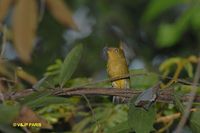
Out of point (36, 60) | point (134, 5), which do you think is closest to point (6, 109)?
point (36, 60)

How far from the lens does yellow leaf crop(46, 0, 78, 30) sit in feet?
Answer: 3.99

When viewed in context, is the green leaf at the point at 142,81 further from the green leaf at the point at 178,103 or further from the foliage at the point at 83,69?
the green leaf at the point at 178,103

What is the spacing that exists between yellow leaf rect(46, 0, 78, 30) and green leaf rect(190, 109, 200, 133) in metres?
0.31

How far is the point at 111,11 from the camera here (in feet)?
12.1

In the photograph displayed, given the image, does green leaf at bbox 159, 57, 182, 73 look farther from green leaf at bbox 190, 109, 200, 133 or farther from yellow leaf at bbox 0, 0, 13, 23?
yellow leaf at bbox 0, 0, 13, 23

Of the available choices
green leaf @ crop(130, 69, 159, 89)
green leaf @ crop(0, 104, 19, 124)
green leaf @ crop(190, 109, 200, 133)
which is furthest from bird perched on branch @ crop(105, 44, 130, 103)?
green leaf @ crop(0, 104, 19, 124)

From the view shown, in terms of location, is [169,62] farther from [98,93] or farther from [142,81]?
[98,93]

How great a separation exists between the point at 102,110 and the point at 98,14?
6.20 ft

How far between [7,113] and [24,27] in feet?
1.07

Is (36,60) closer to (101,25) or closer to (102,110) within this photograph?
(101,25)

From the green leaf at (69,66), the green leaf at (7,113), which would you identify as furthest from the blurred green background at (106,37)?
the green leaf at (7,113)

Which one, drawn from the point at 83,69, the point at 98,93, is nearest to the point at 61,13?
the point at 98,93

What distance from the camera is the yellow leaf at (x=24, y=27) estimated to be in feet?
3.79

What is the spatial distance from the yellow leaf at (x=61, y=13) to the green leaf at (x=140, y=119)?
20cm
